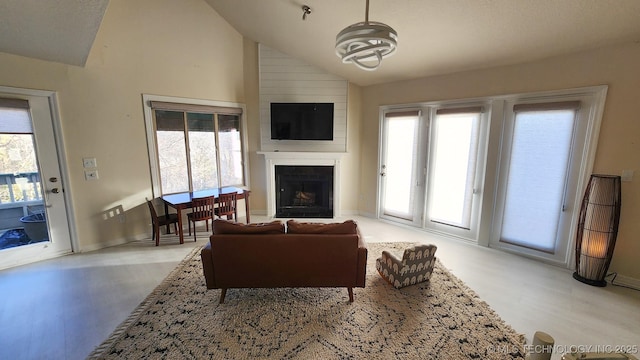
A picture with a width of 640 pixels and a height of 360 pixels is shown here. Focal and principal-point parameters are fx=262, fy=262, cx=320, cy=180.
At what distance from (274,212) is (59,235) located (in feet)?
10.9

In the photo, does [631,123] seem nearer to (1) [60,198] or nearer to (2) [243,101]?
(2) [243,101]

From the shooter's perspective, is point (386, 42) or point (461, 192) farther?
point (461, 192)

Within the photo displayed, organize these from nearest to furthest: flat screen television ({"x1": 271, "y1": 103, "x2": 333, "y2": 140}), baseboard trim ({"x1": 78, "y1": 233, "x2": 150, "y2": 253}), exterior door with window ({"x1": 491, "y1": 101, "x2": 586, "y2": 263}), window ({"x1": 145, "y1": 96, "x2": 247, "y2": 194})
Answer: exterior door with window ({"x1": 491, "y1": 101, "x2": 586, "y2": 263})
baseboard trim ({"x1": 78, "y1": 233, "x2": 150, "y2": 253})
window ({"x1": 145, "y1": 96, "x2": 247, "y2": 194})
flat screen television ({"x1": 271, "y1": 103, "x2": 333, "y2": 140})

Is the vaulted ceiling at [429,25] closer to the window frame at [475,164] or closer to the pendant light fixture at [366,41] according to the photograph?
the window frame at [475,164]

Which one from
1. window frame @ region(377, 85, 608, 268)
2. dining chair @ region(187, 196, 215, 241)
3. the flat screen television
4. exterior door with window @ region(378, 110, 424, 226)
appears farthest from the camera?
the flat screen television

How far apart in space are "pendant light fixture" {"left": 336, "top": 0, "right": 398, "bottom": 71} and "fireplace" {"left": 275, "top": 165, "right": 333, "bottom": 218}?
3.22 metres

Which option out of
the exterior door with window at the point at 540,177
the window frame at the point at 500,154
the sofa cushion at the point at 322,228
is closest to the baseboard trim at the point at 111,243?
the sofa cushion at the point at 322,228

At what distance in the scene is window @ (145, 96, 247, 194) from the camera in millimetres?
4469

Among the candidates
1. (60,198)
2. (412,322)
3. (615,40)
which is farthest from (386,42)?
(60,198)

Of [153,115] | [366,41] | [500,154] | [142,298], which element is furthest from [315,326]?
[153,115]

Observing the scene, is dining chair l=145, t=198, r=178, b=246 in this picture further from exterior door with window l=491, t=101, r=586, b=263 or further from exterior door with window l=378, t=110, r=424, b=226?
exterior door with window l=491, t=101, r=586, b=263

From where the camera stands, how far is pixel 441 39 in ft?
10.8

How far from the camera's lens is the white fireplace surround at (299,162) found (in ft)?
17.4

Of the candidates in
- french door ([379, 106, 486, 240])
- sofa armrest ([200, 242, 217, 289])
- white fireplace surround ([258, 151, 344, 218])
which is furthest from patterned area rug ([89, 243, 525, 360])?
white fireplace surround ([258, 151, 344, 218])
